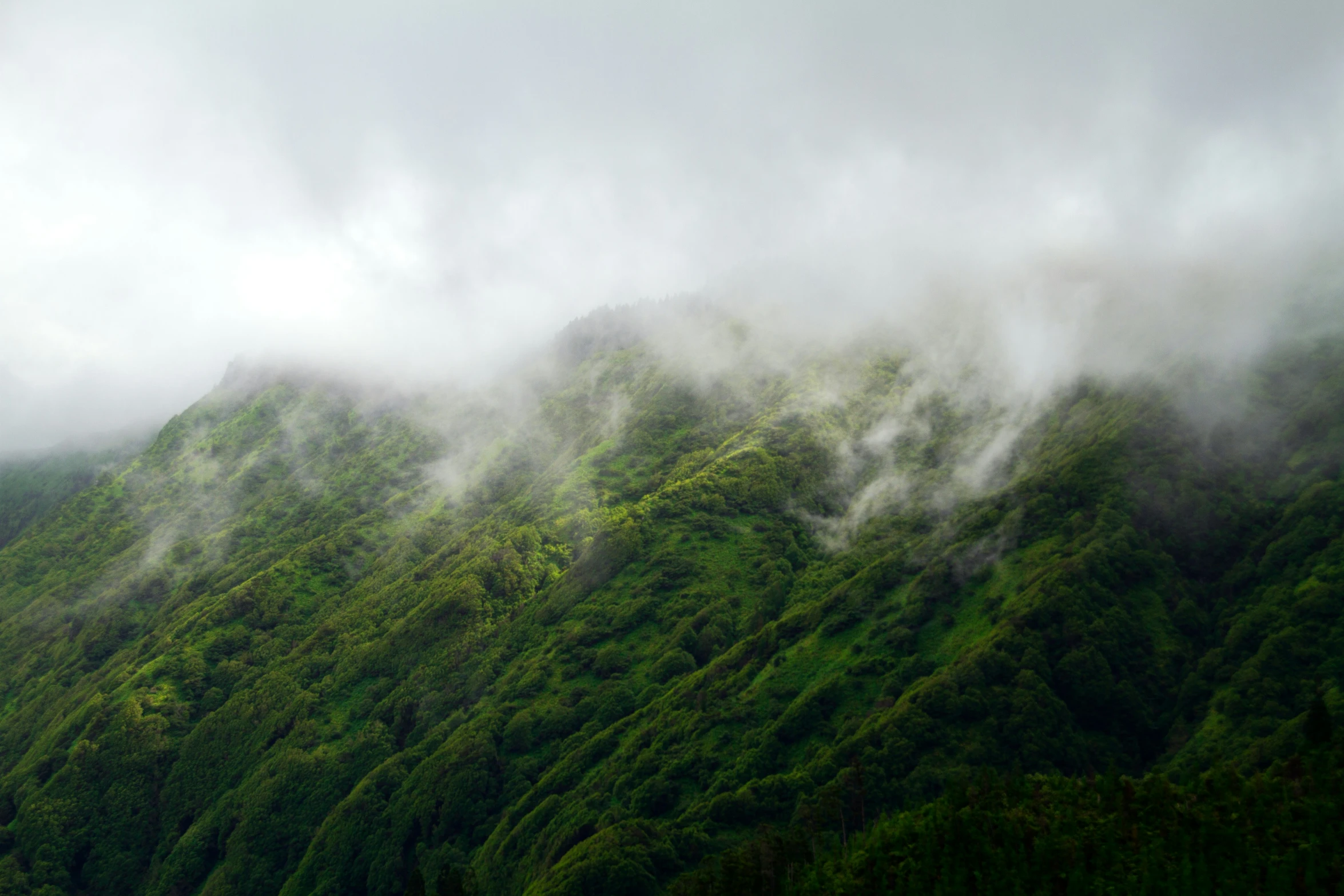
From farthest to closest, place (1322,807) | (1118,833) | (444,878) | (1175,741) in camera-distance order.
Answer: (1175,741)
(444,878)
(1118,833)
(1322,807)

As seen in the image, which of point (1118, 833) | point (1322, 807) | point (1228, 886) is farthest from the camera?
point (1118, 833)

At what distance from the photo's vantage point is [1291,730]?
169 meters

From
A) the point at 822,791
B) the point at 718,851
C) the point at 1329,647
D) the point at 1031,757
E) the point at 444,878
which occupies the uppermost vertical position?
the point at 1329,647

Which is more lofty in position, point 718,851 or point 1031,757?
point 1031,757

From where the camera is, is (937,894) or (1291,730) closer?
(937,894)

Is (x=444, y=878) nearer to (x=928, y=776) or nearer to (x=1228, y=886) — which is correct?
(x=928, y=776)

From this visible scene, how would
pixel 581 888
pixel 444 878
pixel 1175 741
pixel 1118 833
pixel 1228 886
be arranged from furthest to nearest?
pixel 1175 741 → pixel 581 888 → pixel 444 878 → pixel 1118 833 → pixel 1228 886

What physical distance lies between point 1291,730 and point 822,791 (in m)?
97.9

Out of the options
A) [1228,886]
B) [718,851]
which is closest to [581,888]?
[718,851]

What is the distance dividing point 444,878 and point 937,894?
94743 mm

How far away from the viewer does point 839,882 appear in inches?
5541

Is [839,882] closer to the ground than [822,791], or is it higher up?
closer to the ground

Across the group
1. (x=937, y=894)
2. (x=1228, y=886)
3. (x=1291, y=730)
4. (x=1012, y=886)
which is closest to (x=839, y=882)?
(x=937, y=894)

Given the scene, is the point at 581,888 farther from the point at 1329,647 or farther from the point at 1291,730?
the point at 1329,647
